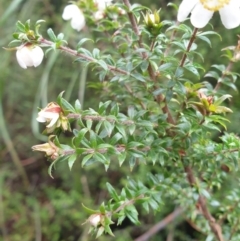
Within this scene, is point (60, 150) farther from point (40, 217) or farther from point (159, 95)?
point (40, 217)

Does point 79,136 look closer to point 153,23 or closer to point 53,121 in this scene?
point 53,121

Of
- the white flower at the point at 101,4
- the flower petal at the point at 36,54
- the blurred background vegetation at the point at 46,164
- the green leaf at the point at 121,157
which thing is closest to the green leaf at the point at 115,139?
the green leaf at the point at 121,157

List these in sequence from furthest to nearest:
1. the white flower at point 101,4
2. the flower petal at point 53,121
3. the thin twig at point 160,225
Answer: the thin twig at point 160,225 < the white flower at point 101,4 < the flower petal at point 53,121

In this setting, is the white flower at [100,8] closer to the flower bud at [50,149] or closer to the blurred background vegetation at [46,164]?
the flower bud at [50,149]

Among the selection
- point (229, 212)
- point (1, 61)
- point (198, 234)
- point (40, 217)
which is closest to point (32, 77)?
point (1, 61)

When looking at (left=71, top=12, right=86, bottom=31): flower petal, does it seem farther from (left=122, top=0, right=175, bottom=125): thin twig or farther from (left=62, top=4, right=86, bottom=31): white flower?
(left=122, top=0, right=175, bottom=125): thin twig

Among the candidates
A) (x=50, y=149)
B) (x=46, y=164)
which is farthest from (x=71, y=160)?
(x=46, y=164)

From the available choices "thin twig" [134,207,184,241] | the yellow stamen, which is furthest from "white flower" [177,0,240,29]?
"thin twig" [134,207,184,241]
